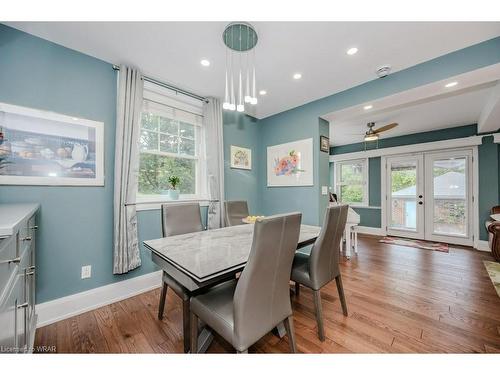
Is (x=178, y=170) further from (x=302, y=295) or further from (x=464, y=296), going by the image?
(x=464, y=296)

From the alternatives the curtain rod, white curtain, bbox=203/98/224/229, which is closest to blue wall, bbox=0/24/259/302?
the curtain rod

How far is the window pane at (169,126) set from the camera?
2.64 metres

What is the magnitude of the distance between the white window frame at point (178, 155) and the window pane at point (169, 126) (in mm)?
129

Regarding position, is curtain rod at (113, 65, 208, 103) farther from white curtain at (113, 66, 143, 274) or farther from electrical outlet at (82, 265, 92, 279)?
electrical outlet at (82, 265, 92, 279)

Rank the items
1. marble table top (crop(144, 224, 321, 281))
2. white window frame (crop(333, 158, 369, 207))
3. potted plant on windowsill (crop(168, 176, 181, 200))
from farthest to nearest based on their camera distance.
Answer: white window frame (crop(333, 158, 369, 207))
potted plant on windowsill (crop(168, 176, 181, 200))
marble table top (crop(144, 224, 321, 281))

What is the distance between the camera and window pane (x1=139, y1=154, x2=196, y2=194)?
2.49 metres

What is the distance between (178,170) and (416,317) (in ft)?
10.1

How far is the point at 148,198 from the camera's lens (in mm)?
2477

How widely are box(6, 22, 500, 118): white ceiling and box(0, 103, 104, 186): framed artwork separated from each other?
74 cm

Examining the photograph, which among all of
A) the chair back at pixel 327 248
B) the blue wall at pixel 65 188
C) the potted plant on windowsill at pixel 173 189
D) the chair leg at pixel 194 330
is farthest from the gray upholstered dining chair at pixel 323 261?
the blue wall at pixel 65 188

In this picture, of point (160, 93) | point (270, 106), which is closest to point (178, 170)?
point (160, 93)

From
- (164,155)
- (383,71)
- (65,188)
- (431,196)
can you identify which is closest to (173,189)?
(164,155)

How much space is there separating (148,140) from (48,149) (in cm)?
94

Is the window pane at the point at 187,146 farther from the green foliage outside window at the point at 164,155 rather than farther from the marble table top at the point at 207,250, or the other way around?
the marble table top at the point at 207,250
